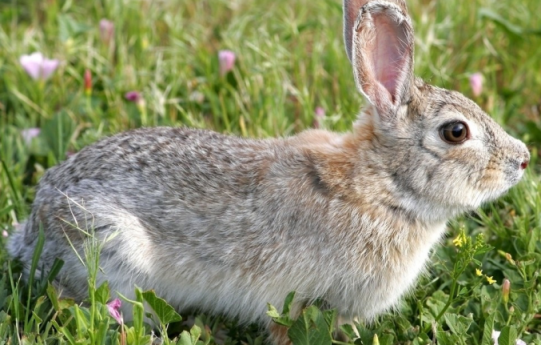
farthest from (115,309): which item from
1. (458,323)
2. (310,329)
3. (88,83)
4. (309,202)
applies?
(88,83)

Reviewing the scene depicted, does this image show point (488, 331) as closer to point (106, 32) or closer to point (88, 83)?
point (88, 83)

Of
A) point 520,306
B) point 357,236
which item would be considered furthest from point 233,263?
point 520,306

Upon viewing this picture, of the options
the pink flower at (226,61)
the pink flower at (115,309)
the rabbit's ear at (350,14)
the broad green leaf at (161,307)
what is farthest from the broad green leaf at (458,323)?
the pink flower at (226,61)

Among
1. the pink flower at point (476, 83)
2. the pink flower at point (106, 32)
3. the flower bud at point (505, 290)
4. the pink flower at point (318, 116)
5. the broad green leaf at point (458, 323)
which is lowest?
the broad green leaf at point (458, 323)

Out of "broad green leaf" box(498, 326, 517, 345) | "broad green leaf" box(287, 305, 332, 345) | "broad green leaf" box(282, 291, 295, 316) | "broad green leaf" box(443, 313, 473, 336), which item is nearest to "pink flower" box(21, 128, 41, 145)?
A: "broad green leaf" box(282, 291, 295, 316)

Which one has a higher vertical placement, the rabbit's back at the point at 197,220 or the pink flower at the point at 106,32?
the pink flower at the point at 106,32

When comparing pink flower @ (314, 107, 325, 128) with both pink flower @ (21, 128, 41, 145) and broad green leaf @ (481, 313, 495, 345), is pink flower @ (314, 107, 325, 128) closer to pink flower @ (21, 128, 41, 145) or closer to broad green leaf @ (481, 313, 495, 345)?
pink flower @ (21, 128, 41, 145)

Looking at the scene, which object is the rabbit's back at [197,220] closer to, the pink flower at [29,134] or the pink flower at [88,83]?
the pink flower at [29,134]
